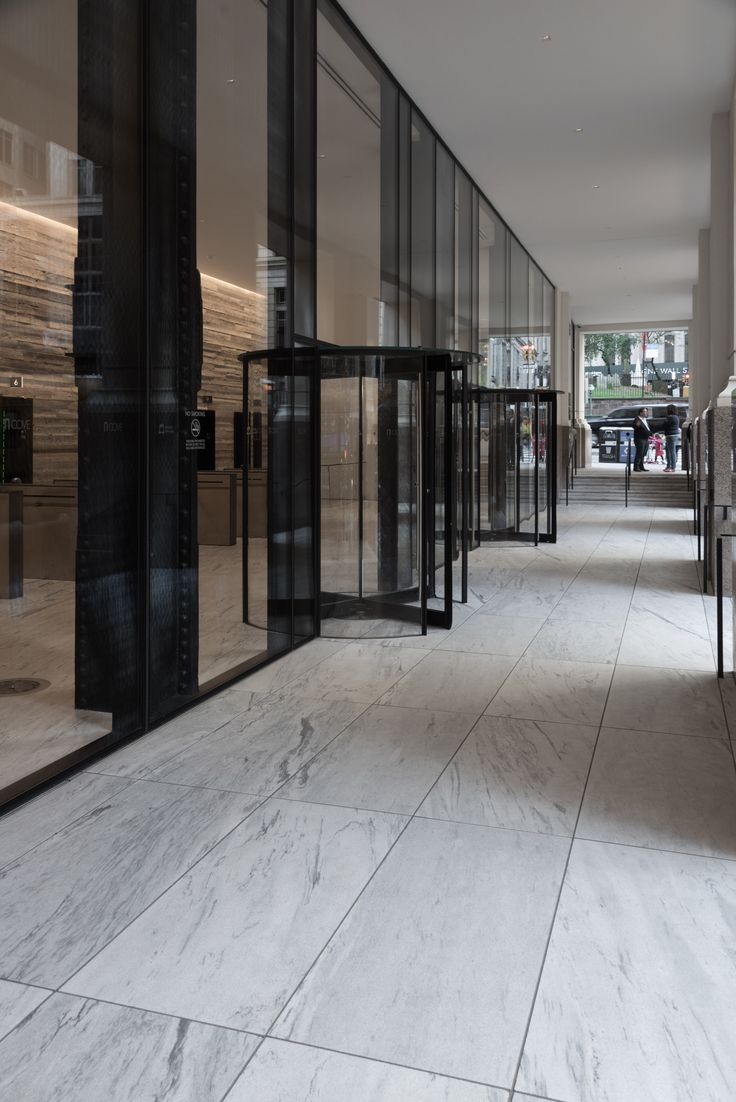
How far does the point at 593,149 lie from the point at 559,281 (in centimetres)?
907

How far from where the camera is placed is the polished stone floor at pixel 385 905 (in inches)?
83.1

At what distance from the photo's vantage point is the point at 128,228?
14.2ft

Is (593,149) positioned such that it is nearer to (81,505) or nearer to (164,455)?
(164,455)

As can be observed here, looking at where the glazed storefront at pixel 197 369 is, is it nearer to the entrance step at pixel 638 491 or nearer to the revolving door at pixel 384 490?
the revolving door at pixel 384 490

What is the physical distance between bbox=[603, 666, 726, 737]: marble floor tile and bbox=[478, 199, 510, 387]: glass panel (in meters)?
7.16

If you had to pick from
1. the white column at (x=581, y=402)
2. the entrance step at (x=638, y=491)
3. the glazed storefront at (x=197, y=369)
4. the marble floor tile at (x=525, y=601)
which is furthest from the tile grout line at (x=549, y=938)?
the white column at (x=581, y=402)

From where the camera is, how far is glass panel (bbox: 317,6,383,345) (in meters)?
6.83

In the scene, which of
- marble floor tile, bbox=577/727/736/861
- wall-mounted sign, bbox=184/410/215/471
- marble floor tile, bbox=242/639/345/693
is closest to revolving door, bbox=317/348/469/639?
marble floor tile, bbox=242/639/345/693

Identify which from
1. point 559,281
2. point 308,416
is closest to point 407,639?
point 308,416

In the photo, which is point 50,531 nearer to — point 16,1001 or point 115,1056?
point 16,1001

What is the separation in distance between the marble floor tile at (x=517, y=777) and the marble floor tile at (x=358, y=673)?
2.66 feet

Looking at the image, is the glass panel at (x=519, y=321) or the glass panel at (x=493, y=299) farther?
the glass panel at (x=519, y=321)

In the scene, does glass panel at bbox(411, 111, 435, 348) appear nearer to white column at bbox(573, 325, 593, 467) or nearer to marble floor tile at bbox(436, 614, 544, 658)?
marble floor tile at bbox(436, 614, 544, 658)

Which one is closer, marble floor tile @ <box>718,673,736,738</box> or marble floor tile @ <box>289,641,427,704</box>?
marble floor tile @ <box>718,673,736,738</box>
